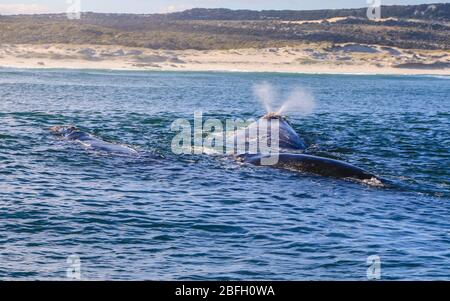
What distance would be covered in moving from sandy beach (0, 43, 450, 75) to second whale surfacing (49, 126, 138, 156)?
79.3m

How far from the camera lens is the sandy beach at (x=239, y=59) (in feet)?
368

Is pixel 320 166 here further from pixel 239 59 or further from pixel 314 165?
pixel 239 59

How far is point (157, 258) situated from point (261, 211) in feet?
14.6

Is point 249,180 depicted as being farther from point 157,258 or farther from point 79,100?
point 79,100

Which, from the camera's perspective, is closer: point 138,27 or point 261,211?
point 261,211

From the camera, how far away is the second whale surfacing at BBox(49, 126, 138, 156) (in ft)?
82.6

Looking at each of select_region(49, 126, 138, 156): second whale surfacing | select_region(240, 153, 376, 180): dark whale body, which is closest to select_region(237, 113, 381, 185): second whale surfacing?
select_region(240, 153, 376, 180): dark whale body

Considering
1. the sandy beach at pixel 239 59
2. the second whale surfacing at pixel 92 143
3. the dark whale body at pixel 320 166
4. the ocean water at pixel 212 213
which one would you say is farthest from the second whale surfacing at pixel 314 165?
the sandy beach at pixel 239 59

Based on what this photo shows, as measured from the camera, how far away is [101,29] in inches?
5743

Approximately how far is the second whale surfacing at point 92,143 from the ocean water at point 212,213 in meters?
0.68

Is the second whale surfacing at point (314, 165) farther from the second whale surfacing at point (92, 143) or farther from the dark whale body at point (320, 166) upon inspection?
the second whale surfacing at point (92, 143)

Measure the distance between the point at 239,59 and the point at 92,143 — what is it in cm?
9563

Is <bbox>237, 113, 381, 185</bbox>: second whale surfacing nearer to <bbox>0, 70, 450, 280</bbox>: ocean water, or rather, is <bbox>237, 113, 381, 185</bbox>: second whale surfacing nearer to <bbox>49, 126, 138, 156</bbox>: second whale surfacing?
<bbox>0, 70, 450, 280</bbox>: ocean water

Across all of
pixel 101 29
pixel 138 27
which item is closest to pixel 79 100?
pixel 101 29
